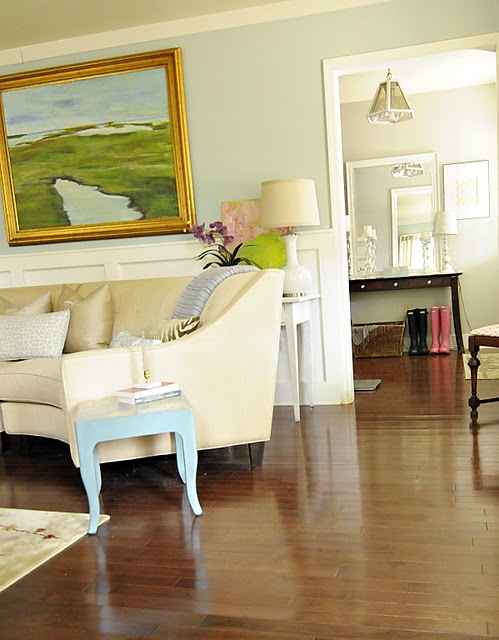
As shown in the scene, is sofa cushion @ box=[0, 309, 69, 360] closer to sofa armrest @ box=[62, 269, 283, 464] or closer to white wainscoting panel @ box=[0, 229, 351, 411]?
white wainscoting panel @ box=[0, 229, 351, 411]

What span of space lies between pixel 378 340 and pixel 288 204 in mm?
2806

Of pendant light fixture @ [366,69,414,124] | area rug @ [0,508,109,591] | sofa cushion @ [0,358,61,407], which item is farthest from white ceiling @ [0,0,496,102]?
area rug @ [0,508,109,591]

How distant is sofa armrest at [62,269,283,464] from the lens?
9.30ft

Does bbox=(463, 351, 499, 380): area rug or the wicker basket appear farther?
the wicker basket

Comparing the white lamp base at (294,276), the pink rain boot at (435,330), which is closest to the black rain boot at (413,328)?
the pink rain boot at (435,330)

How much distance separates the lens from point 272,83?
171 inches

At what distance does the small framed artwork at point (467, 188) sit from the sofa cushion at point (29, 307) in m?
4.17

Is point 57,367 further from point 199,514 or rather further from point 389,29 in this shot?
point 389,29

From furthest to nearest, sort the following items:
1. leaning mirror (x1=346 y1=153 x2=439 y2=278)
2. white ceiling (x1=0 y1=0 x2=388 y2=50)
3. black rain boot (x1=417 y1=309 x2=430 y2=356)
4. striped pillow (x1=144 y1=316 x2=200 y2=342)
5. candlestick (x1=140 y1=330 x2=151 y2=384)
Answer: leaning mirror (x1=346 y1=153 x2=439 y2=278)
black rain boot (x1=417 y1=309 x2=430 y2=356)
white ceiling (x1=0 y1=0 x2=388 y2=50)
striped pillow (x1=144 y1=316 x2=200 y2=342)
candlestick (x1=140 y1=330 x2=151 y2=384)

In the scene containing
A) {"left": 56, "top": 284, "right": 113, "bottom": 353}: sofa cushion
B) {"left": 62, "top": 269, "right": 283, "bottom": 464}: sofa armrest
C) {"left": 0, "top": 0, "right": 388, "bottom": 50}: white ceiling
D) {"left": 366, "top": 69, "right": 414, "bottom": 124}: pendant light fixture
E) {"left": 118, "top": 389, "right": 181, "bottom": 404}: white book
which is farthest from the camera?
{"left": 366, "top": 69, "right": 414, "bottom": 124}: pendant light fixture

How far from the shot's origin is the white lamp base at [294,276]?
4.06 meters

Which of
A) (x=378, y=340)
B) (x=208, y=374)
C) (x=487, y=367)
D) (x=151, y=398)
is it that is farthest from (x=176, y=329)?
(x=378, y=340)

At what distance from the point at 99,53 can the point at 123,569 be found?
365cm

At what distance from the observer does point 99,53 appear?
4.60 metres
